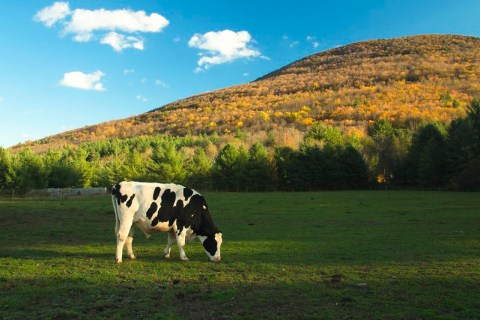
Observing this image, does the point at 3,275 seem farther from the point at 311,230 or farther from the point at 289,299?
the point at 311,230

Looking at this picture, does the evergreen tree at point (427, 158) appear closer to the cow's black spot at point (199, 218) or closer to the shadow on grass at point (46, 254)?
the cow's black spot at point (199, 218)

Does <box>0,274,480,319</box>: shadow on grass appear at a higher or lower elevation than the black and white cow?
lower

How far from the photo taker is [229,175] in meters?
76.1

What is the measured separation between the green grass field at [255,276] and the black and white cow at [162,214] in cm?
73

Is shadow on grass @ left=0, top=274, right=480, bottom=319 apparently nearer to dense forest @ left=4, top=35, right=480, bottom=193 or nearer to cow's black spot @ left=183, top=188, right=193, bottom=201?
cow's black spot @ left=183, top=188, right=193, bottom=201

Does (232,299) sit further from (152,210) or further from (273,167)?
(273,167)

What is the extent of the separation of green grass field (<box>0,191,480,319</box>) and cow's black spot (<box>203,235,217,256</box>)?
15.8 inches

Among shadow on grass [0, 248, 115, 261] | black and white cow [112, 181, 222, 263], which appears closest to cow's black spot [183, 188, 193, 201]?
black and white cow [112, 181, 222, 263]

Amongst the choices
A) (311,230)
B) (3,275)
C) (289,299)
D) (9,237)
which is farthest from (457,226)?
(9,237)

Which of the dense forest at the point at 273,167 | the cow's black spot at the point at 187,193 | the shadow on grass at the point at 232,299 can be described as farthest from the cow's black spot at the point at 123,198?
the dense forest at the point at 273,167

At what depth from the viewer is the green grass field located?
27.5ft

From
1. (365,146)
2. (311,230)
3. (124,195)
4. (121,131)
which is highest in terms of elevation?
(121,131)

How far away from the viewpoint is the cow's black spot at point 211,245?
13.9 meters

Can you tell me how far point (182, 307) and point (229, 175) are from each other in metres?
67.5
